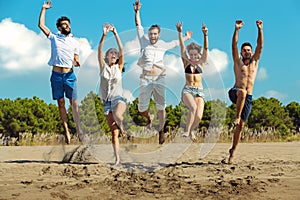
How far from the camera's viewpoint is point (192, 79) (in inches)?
349

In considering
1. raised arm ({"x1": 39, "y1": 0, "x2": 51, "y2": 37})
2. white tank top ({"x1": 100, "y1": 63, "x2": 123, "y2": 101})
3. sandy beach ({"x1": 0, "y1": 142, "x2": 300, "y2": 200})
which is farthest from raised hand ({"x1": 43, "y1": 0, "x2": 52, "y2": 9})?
sandy beach ({"x1": 0, "y1": 142, "x2": 300, "y2": 200})

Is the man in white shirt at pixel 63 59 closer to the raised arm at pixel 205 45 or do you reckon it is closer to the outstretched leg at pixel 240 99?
the raised arm at pixel 205 45

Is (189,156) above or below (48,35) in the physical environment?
below

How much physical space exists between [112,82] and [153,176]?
2.09m

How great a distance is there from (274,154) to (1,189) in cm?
629

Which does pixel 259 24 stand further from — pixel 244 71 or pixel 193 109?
pixel 193 109

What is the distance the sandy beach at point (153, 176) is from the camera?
712 centimetres

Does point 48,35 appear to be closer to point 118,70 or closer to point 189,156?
point 118,70

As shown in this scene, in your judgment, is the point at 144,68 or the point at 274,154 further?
the point at 274,154

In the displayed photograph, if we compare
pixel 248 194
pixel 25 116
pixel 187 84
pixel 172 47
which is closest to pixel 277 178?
pixel 248 194

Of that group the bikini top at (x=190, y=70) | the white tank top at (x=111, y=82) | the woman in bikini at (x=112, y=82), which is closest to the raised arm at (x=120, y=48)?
the woman in bikini at (x=112, y=82)

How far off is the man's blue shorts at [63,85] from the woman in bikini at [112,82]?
570 millimetres

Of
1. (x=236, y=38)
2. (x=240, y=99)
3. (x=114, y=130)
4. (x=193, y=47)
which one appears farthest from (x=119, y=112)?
(x=236, y=38)

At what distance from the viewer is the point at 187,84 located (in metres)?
8.90
